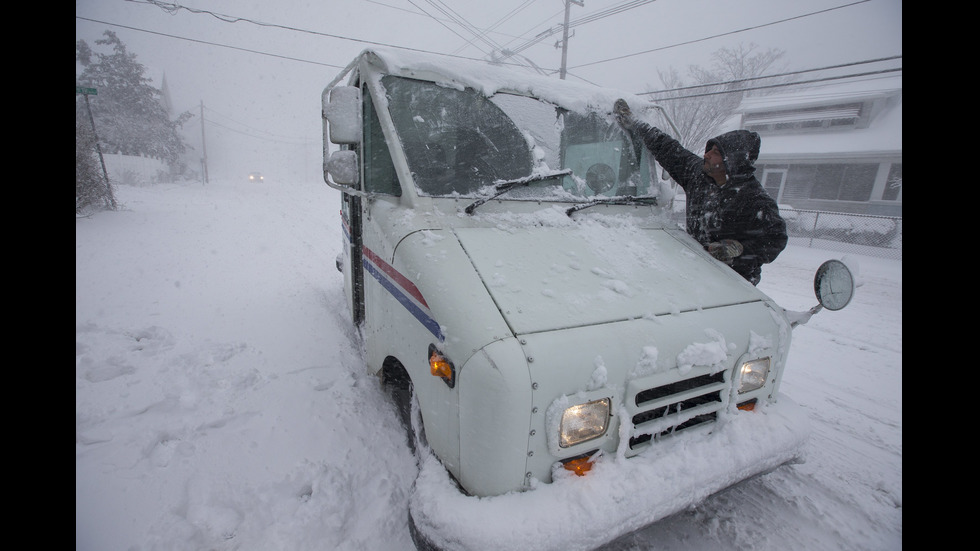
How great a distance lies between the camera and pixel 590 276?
2.04 m

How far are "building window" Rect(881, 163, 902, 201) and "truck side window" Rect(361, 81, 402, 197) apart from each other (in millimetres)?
23392

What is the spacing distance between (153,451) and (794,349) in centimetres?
622

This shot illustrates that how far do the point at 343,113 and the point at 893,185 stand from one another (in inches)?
938

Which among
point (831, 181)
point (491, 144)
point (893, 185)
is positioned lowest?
point (491, 144)

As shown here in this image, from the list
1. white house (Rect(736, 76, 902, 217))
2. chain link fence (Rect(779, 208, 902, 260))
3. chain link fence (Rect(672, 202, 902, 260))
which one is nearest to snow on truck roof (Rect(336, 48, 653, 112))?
chain link fence (Rect(672, 202, 902, 260))

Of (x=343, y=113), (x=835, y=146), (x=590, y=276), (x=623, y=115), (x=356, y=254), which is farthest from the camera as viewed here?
(x=835, y=146)

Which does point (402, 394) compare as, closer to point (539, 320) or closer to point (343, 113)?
point (539, 320)

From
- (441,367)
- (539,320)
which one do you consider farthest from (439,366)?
(539,320)

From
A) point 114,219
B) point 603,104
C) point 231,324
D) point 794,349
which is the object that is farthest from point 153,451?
point 114,219

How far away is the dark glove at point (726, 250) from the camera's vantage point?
283 centimetres

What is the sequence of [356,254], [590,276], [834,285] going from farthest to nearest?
[356,254] < [834,285] < [590,276]

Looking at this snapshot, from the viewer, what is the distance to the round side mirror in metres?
2.22

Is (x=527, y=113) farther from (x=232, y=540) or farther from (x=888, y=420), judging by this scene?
(x=888, y=420)

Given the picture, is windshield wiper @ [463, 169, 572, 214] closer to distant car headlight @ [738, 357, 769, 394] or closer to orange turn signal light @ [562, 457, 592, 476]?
orange turn signal light @ [562, 457, 592, 476]
